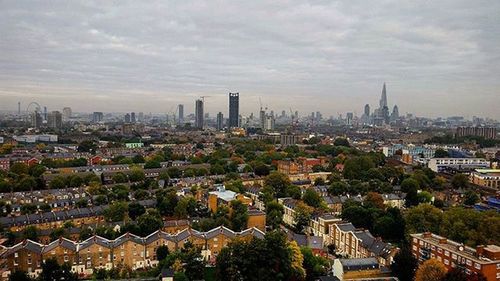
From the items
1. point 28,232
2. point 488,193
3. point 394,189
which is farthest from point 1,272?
point 488,193

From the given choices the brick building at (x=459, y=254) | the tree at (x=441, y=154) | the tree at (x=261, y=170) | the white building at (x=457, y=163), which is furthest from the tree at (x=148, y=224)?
the tree at (x=441, y=154)

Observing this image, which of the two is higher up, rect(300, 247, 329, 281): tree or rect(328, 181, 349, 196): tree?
rect(328, 181, 349, 196): tree

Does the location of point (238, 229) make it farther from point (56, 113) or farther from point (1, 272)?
point (56, 113)

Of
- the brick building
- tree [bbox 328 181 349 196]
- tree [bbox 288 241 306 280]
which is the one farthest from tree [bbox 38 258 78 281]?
tree [bbox 328 181 349 196]

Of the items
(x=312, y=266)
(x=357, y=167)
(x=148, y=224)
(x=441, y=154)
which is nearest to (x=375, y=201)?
(x=312, y=266)

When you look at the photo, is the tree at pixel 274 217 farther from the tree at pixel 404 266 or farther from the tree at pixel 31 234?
the tree at pixel 31 234

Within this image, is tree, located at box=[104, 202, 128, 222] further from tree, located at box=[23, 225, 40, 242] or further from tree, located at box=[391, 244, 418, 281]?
tree, located at box=[391, 244, 418, 281]
